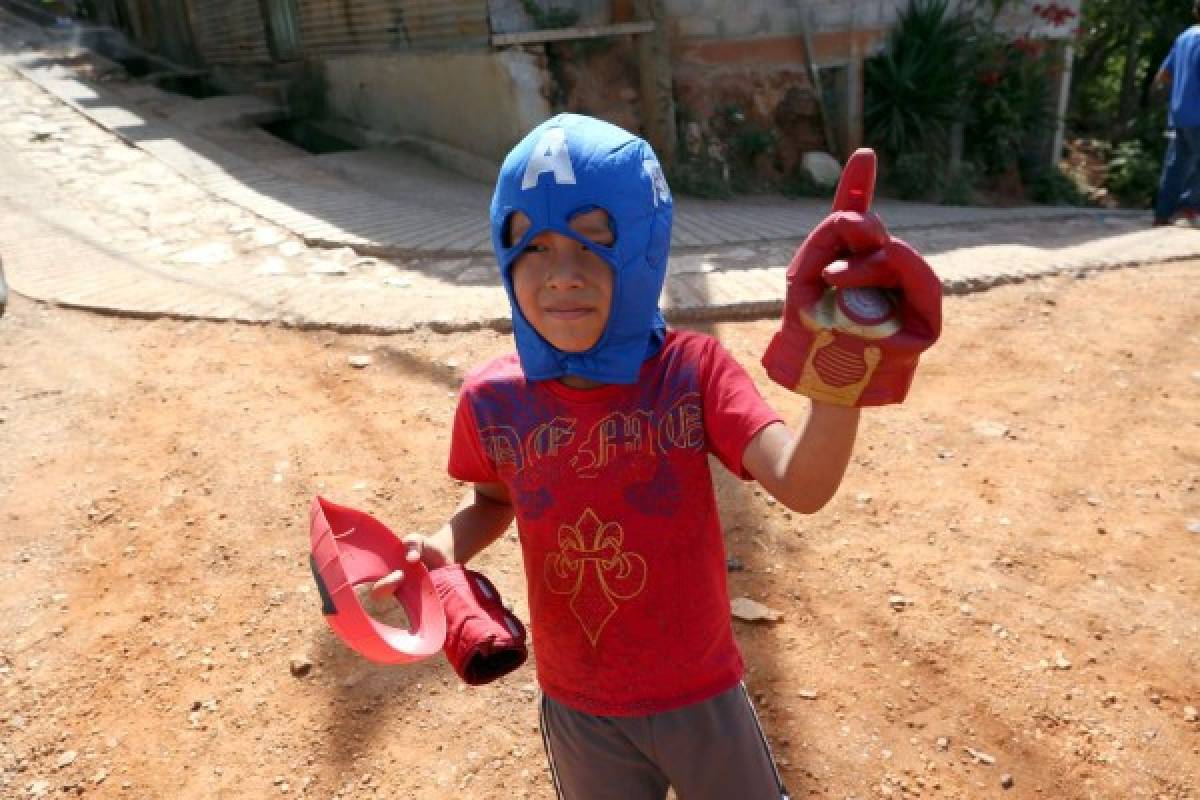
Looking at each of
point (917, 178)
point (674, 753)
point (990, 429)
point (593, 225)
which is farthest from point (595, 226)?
point (917, 178)

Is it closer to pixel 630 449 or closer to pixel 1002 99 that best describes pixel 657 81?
pixel 1002 99

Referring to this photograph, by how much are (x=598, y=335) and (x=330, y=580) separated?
541mm

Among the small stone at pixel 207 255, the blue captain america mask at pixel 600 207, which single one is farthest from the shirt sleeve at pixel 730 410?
the small stone at pixel 207 255

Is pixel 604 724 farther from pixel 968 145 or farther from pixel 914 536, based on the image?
pixel 968 145

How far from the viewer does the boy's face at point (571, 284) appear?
1.31m

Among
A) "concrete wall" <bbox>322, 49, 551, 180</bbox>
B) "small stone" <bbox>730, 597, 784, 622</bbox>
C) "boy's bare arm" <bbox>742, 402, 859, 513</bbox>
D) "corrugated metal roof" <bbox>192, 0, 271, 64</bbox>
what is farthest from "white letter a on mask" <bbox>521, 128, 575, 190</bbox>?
"corrugated metal roof" <bbox>192, 0, 271, 64</bbox>

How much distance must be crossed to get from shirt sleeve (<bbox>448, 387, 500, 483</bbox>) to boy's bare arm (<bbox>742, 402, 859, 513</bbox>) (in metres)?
0.47

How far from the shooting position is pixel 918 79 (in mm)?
7809

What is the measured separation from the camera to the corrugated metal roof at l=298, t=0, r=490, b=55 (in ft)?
22.9

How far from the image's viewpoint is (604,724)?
4.76ft

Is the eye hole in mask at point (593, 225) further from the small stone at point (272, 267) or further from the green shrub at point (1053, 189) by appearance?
the green shrub at point (1053, 189)

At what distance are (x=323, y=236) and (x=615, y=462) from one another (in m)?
4.60

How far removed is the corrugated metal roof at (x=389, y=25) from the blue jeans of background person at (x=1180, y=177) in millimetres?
5057

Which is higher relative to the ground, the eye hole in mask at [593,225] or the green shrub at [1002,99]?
the eye hole in mask at [593,225]
